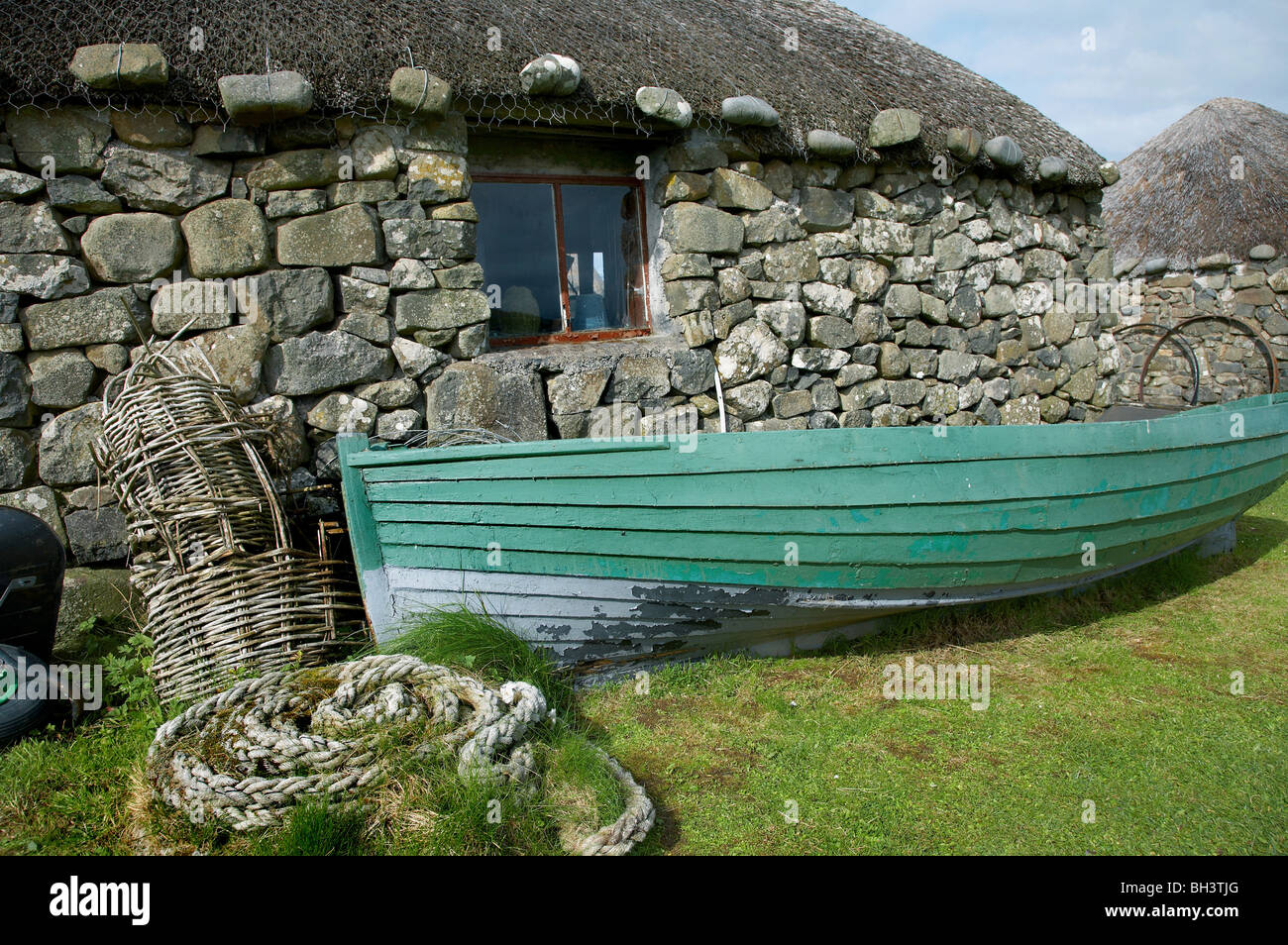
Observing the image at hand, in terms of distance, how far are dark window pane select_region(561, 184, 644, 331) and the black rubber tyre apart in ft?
10.6

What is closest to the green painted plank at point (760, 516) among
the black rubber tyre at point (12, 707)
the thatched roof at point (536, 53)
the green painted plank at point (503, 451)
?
the green painted plank at point (503, 451)

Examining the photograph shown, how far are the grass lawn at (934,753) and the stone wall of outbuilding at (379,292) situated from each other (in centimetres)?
160

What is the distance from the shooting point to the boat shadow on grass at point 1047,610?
4.14 meters

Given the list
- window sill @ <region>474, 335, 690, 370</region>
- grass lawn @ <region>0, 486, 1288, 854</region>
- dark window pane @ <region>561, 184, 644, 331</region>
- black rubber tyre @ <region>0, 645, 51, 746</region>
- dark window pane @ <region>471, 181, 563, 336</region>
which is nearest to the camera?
grass lawn @ <region>0, 486, 1288, 854</region>

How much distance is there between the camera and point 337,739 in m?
2.74

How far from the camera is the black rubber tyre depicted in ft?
10.1

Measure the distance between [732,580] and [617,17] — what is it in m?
3.91

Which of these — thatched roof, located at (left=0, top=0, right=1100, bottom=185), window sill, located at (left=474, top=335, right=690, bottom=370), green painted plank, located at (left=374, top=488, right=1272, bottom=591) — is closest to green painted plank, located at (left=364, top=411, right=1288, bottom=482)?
green painted plank, located at (left=374, top=488, right=1272, bottom=591)

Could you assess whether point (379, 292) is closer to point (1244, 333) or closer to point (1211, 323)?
point (1244, 333)

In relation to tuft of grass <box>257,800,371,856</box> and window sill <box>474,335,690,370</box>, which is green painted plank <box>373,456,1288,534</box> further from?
window sill <box>474,335,690,370</box>

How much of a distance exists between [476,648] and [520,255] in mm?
2653

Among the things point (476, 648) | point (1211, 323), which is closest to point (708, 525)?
point (476, 648)
